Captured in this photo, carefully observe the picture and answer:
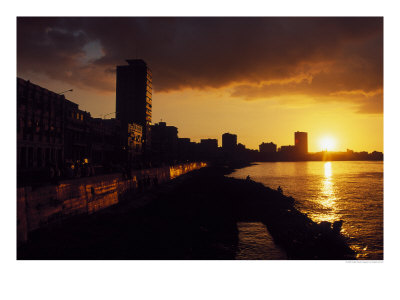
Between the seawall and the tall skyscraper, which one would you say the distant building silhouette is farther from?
the tall skyscraper

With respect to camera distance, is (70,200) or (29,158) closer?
(70,200)

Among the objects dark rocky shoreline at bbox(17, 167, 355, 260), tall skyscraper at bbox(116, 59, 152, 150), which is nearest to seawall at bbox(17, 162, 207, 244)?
dark rocky shoreline at bbox(17, 167, 355, 260)

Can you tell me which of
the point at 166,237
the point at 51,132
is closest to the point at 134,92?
the point at 51,132

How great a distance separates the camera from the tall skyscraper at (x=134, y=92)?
583 ft

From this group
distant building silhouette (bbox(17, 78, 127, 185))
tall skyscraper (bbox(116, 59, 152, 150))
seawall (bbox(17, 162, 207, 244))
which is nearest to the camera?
seawall (bbox(17, 162, 207, 244))

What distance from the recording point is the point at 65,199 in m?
18.8

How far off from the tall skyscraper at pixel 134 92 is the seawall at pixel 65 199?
5855 inches

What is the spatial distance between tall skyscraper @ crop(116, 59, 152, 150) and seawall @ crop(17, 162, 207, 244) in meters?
149

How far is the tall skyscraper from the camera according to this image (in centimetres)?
17775

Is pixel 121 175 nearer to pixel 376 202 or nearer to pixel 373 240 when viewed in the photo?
pixel 373 240

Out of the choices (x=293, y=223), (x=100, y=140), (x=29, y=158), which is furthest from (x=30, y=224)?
(x=100, y=140)

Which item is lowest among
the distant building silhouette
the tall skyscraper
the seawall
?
the seawall
